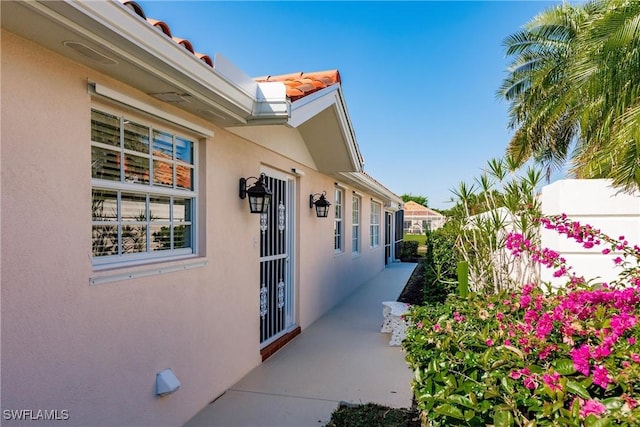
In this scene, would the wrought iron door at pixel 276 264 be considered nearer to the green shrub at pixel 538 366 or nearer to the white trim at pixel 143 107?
the white trim at pixel 143 107

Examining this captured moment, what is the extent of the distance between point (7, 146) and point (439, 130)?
864 inches

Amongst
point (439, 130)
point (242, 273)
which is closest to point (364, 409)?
point (242, 273)

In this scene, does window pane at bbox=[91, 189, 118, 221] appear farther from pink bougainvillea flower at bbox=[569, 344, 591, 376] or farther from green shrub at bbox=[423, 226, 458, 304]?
green shrub at bbox=[423, 226, 458, 304]

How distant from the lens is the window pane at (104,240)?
3.36 metres

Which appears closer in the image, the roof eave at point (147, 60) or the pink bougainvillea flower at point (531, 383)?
the pink bougainvillea flower at point (531, 383)

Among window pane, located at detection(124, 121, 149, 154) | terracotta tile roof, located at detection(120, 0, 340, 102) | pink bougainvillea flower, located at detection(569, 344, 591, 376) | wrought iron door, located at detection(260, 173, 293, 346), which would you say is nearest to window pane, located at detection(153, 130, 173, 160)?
window pane, located at detection(124, 121, 149, 154)

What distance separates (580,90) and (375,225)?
401 inches

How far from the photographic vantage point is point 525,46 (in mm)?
15578

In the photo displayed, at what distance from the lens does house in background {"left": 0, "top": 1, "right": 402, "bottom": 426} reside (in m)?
2.60

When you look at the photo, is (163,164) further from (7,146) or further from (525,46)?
(525,46)

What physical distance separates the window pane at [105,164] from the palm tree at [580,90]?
5273 mm

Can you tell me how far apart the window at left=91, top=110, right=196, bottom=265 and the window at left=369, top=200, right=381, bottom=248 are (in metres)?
11.9

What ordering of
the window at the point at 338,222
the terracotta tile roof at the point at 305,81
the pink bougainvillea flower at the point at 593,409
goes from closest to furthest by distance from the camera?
the pink bougainvillea flower at the point at 593,409
the terracotta tile roof at the point at 305,81
the window at the point at 338,222

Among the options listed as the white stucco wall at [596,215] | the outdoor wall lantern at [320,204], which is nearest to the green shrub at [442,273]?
the outdoor wall lantern at [320,204]
